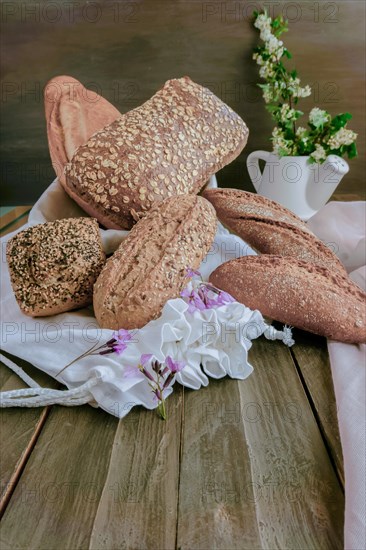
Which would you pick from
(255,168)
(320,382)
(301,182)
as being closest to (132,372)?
(320,382)

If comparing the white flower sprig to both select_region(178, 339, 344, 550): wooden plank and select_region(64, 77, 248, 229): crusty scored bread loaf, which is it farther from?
select_region(178, 339, 344, 550): wooden plank

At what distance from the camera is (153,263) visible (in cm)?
76

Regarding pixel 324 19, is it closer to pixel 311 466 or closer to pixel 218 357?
pixel 218 357

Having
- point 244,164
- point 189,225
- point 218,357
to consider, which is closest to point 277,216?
point 189,225

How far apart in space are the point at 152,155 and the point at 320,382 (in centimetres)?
57

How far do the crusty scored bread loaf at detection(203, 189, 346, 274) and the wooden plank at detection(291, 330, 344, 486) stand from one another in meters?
0.17

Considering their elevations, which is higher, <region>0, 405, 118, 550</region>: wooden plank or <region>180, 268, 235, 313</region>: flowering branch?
<region>180, 268, 235, 313</region>: flowering branch

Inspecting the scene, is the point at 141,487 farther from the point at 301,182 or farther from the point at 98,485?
the point at 301,182

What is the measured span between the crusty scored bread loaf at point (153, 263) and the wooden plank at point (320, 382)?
0.70 feet

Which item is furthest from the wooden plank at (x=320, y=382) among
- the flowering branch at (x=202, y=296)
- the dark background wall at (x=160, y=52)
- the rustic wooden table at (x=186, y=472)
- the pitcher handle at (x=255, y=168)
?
the dark background wall at (x=160, y=52)

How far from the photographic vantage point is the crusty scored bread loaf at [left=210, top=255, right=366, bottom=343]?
72 cm

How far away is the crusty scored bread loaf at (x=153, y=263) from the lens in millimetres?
716

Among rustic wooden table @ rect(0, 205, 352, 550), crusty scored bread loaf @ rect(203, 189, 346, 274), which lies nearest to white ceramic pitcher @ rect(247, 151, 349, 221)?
crusty scored bread loaf @ rect(203, 189, 346, 274)

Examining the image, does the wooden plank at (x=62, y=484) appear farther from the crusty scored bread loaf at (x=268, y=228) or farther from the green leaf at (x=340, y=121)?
the green leaf at (x=340, y=121)
